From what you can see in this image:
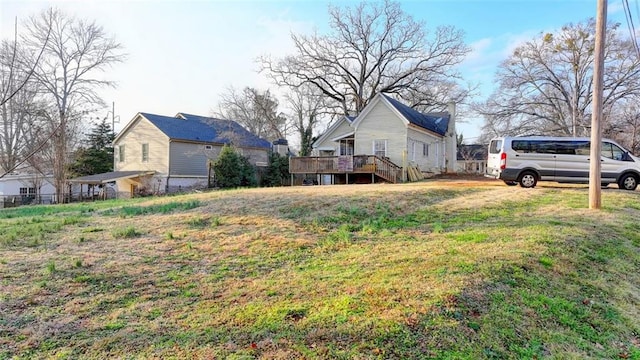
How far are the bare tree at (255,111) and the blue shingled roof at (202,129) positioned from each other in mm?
3456

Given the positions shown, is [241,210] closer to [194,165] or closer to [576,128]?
[194,165]

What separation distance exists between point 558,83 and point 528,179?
2282 cm

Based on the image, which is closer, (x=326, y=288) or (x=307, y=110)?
(x=326, y=288)

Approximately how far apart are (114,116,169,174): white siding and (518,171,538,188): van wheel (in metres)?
22.4

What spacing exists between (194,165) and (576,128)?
30.2 m

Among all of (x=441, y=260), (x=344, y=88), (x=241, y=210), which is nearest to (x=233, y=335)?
(x=441, y=260)

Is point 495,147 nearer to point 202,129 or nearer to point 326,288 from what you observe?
point 326,288

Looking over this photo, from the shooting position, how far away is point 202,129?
2991 centimetres

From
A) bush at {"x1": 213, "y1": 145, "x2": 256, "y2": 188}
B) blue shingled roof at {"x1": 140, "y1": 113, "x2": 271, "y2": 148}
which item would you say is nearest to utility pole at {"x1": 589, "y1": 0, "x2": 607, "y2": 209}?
bush at {"x1": 213, "y1": 145, "x2": 256, "y2": 188}

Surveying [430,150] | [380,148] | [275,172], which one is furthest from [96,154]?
[430,150]

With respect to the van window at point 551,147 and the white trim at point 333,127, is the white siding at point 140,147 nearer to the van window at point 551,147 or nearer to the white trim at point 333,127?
the white trim at point 333,127

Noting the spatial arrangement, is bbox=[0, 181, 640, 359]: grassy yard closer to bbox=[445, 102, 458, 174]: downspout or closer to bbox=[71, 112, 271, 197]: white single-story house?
bbox=[71, 112, 271, 197]: white single-story house

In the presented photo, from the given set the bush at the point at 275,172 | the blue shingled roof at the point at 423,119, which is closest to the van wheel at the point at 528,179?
the blue shingled roof at the point at 423,119

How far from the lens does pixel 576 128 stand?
29.8 metres
